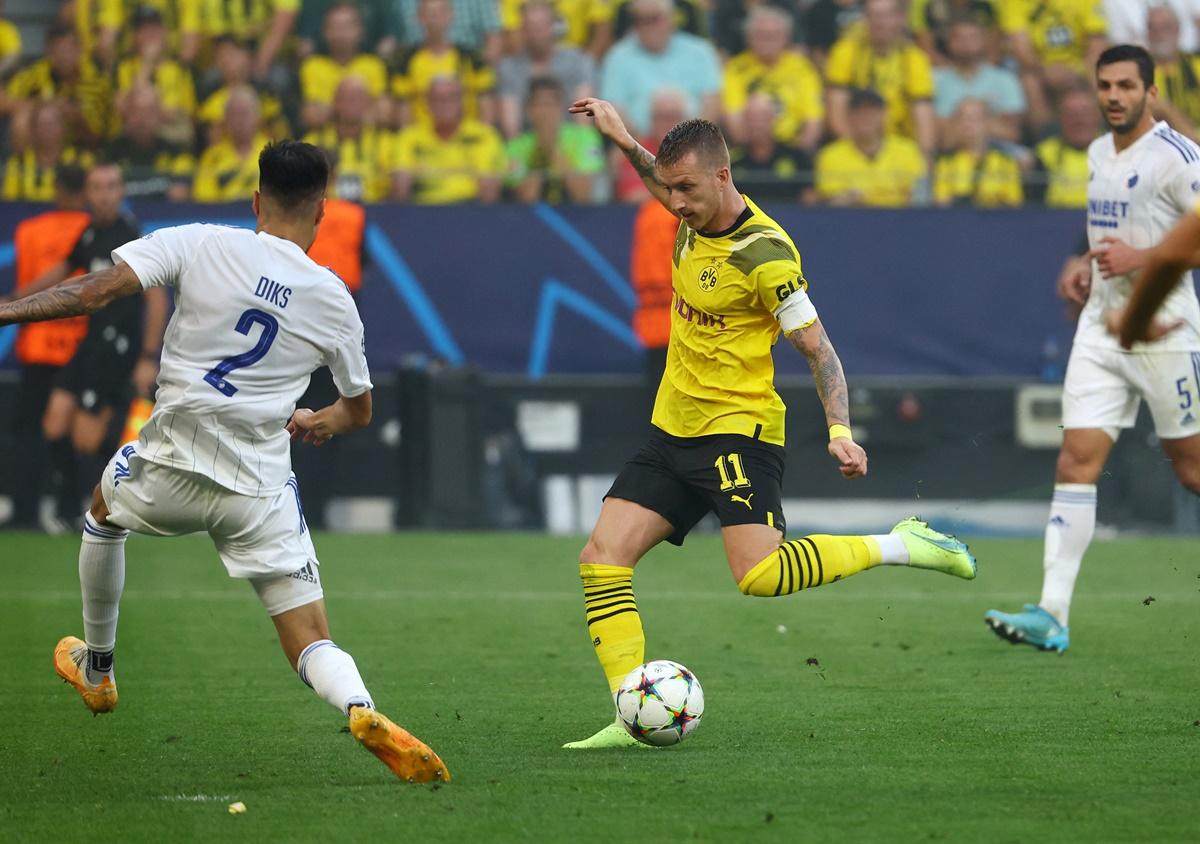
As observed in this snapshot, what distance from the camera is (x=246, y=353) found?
17.2 feet

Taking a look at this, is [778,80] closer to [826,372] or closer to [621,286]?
[621,286]

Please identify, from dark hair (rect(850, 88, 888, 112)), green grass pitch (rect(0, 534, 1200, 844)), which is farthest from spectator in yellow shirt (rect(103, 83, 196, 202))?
dark hair (rect(850, 88, 888, 112))

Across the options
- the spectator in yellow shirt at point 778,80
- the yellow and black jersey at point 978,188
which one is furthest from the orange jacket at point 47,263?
the yellow and black jersey at point 978,188

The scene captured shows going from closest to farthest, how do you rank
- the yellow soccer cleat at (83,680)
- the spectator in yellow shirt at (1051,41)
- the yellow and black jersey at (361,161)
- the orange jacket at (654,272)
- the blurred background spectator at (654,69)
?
the yellow soccer cleat at (83,680)
the orange jacket at (654,272)
the yellow and black jersey at (361,161)
the blurred background spectator at (654,69)
the spectator in yellow shirt at (1051,41)

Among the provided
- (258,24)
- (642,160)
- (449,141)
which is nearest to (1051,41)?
(449,141)

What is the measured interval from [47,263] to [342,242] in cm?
248

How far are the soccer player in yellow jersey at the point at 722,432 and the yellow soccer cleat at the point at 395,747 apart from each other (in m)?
0.92

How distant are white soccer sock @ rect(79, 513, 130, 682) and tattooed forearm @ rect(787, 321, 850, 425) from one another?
7.55 ft

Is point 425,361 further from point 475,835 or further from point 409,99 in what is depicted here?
point 475,835

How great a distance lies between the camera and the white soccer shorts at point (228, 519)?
5285 mm

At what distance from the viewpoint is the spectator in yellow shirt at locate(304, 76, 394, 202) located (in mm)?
14641

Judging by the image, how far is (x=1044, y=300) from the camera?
560 inches

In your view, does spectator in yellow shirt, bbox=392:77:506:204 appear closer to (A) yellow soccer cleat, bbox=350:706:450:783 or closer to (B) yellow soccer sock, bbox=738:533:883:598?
(B) yellow soccer sock, bbox=738:533:883:598

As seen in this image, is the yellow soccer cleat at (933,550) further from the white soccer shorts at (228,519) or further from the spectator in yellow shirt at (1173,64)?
the spectator in yellow shirt at (1173,64)
